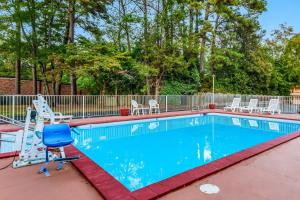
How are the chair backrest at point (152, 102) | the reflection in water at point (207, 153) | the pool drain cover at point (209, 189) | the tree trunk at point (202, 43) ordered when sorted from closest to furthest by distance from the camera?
1. the pool drain cover at point (209, 189)
2. the reflection in water at point (207, 153)
3. the chair backrest at point (152, 102)
4. the tree trunk at point (202, 43)

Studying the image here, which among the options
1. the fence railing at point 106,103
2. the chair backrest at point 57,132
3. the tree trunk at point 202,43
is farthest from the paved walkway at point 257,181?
the tree trunk at point 202,43

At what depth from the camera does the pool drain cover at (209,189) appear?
2752 millimetres

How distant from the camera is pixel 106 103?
1127 centimetres

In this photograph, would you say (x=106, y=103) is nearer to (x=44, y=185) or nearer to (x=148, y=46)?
(x=148, y=46)

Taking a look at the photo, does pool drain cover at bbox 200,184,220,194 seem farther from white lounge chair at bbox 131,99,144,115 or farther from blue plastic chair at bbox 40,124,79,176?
white lounge chair at bbox 131,99,144,115

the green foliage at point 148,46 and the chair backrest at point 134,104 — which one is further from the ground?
the green foliage at point 148,46

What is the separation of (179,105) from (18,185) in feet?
39.6

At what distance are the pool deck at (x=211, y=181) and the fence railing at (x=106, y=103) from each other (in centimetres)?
568

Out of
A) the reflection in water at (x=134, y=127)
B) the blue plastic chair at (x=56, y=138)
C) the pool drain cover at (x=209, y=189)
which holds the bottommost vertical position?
the reflection in water at (x=134, y=127)

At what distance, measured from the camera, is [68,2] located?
12977 mm

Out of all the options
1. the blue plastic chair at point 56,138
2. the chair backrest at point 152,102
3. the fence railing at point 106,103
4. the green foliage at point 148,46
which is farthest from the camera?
the chair backrest at point 152,102

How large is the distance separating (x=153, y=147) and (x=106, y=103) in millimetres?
5957

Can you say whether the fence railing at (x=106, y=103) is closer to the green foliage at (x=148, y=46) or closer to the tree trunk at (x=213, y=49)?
the green foliage at (x=148, y=46)

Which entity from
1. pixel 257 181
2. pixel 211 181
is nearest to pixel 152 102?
pixel 211 181
